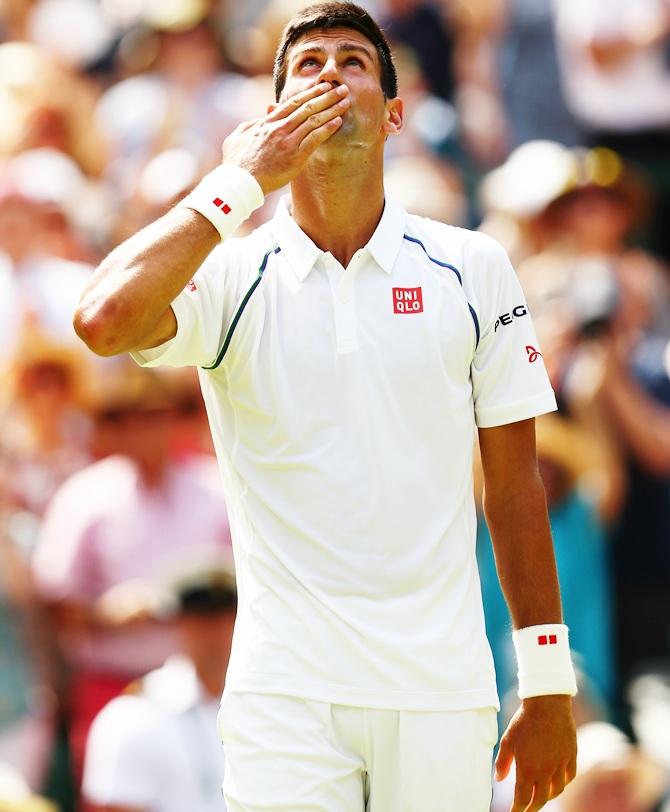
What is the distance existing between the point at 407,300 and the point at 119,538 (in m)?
3.19

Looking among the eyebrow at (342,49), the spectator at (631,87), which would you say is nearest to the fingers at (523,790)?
the eyebrow at (342,49)

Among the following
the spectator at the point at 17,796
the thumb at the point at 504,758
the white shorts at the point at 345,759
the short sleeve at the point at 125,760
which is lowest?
the spectator at the point at 17,796

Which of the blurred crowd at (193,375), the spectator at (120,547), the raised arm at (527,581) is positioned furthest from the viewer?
the spectator at (120,547)

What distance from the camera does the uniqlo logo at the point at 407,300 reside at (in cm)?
353

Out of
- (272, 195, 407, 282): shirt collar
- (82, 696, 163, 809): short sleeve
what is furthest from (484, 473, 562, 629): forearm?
A: (82, 696, 163, 809): short sleeve

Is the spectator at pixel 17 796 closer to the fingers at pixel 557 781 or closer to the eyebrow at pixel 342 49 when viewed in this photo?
the fingers at pixel 557 781

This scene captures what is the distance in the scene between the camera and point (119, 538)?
6477 millimetres

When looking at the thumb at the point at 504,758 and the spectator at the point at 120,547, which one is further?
the spectator at the point at 120,547

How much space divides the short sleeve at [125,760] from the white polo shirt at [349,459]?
2.27 meters

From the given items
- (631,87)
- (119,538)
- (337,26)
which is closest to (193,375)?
(119,538)

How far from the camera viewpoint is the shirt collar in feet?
11.7

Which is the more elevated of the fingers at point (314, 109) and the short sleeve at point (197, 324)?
the fingers at point (314, 109)

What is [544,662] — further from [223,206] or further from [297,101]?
[297,101]

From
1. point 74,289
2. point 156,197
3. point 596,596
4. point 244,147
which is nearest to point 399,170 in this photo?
point 156,197
